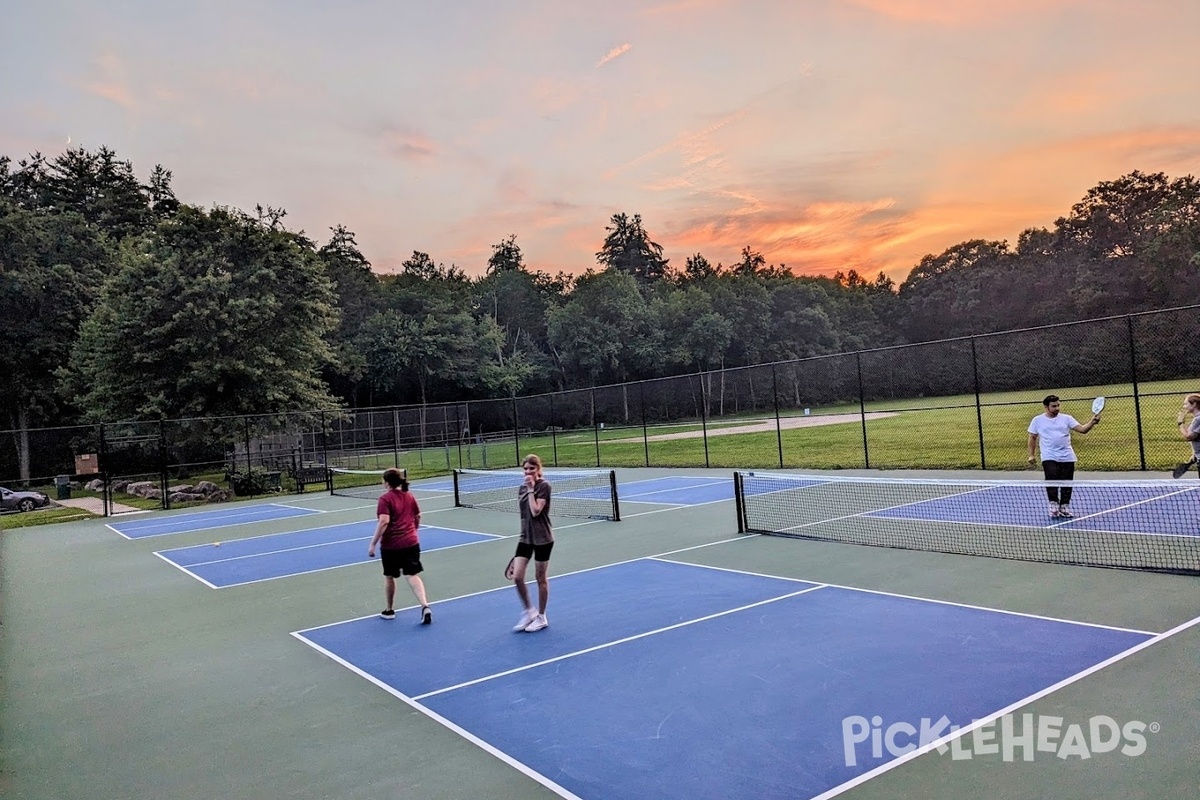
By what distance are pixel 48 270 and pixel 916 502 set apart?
46908mm

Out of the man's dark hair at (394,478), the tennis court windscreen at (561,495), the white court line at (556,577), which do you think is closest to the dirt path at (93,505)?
the tennis court windscreen at (561,495)

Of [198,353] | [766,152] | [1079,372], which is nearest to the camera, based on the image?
[766,152]

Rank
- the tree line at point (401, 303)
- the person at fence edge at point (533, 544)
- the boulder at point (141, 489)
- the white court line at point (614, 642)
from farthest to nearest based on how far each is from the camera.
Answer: the tree line at point (401, 303) → the boulder at point (141, 489) → the person at fence edge at point (533, 544) → the white court line at point (614, 642)

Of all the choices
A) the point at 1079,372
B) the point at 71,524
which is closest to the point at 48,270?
the point at 71,524

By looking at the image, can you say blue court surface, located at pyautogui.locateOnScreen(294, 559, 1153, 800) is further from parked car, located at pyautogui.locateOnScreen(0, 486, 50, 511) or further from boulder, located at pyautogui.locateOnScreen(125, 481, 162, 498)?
parked car, located at pyautogui.locateOnScreen(0, 486, 50, 511)

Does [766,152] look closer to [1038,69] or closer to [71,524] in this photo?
[1038,69]

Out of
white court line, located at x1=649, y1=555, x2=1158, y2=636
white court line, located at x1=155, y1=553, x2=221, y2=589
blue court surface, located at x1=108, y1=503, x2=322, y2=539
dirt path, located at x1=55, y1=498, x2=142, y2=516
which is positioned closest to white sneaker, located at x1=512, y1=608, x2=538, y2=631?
white court line, located at x1=649, y1=555, x2=1158, y2=636

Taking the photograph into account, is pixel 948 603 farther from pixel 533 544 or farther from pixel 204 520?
pixel 204 520

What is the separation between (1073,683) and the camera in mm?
A: 5043

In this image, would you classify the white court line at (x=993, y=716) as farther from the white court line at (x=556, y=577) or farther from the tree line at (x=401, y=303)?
the tree line at (x=401, y=303)

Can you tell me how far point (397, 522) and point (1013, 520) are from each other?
9229 millimetres

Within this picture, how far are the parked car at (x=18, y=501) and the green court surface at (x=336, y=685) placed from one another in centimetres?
1687

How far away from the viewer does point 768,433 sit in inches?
1494

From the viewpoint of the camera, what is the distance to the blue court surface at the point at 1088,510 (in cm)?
1027
